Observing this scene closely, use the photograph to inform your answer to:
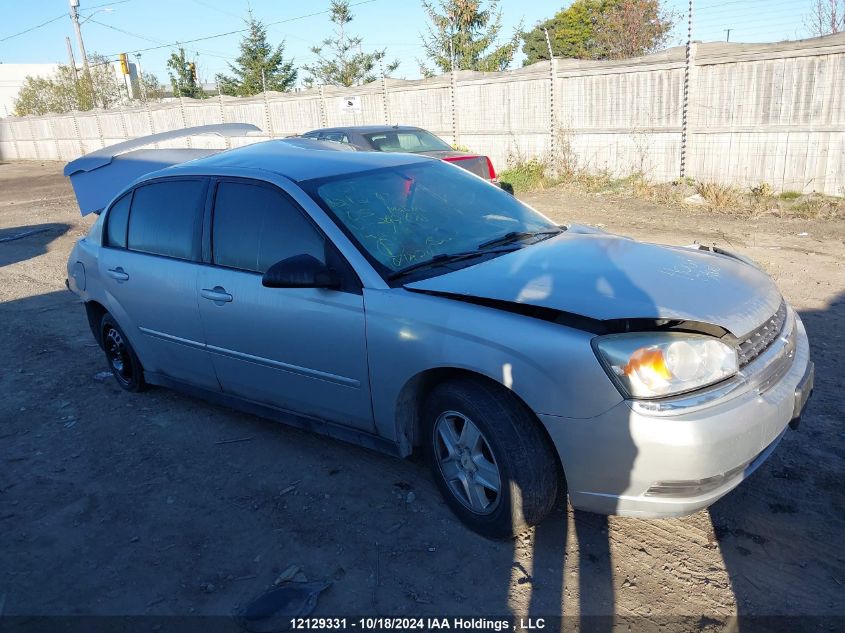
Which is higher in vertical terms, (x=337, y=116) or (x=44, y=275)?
(x=337, y=116)

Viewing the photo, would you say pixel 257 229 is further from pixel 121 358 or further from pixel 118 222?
pixel 121 358

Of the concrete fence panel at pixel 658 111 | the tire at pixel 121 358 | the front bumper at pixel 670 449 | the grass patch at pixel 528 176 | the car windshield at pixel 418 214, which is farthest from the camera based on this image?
the grass patch at pixel 528 176

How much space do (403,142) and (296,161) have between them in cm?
793

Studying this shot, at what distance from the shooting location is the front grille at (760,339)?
2.76 m

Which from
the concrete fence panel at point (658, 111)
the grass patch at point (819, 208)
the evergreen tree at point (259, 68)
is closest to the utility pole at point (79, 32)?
the evergreen tree at point (259, 68)

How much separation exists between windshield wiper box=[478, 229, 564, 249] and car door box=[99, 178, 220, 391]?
1754 mm

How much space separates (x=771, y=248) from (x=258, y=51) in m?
33.9

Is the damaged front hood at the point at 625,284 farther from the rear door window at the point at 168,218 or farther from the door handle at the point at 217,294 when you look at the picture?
the rear door window at the point at 168,218

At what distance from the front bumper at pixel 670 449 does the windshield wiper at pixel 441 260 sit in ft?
3.42

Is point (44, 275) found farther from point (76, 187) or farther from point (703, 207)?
point (703, 207)

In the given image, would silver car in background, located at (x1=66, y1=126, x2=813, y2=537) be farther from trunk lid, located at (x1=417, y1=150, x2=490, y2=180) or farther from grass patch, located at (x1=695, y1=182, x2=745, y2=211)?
grass patch, located at (x1=695, y1=182, x2=745, y2=211)

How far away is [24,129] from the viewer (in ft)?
125

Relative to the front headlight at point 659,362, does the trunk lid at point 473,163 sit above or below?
below

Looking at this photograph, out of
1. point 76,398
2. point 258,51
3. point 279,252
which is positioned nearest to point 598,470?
point 279,252
